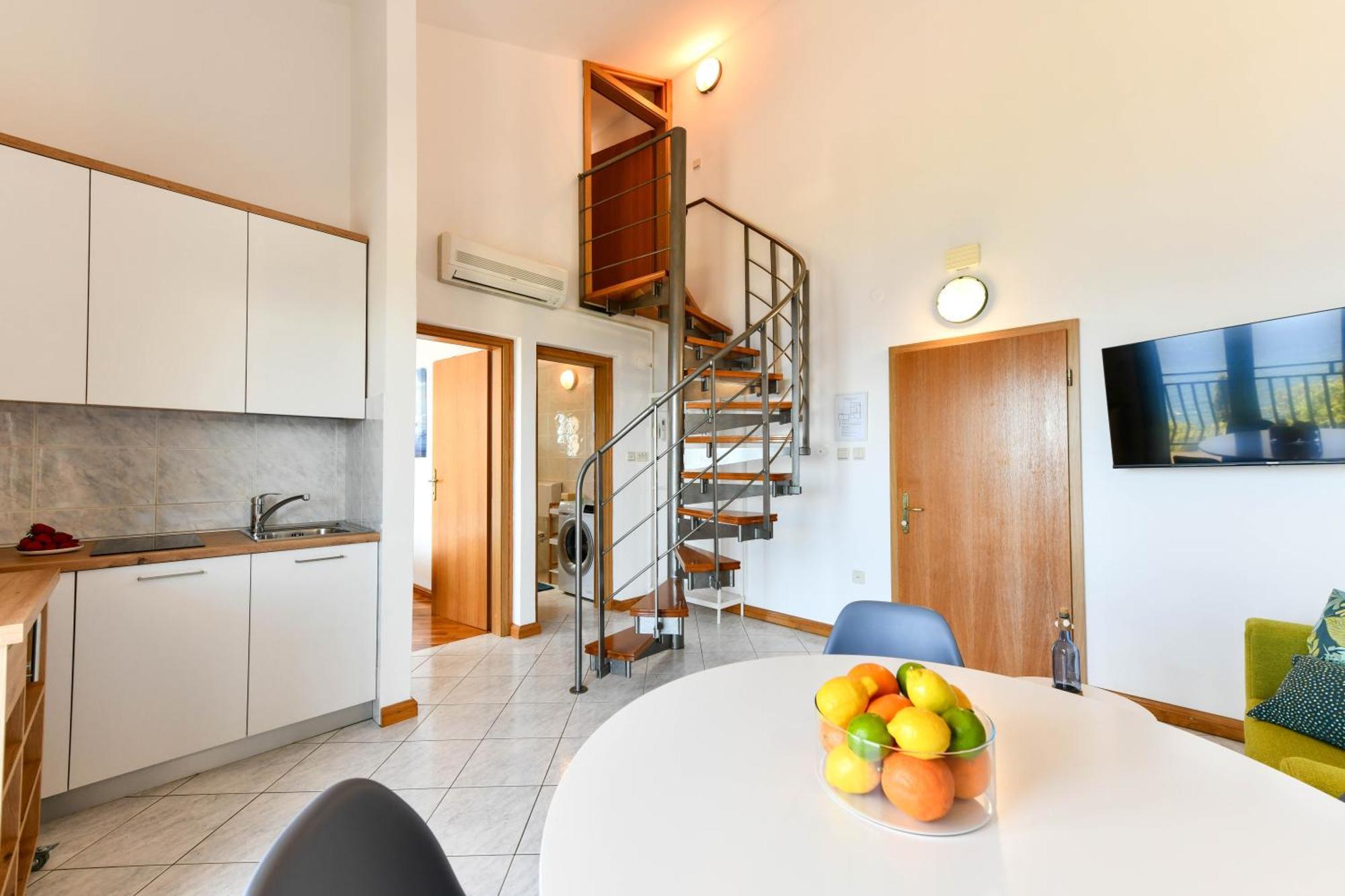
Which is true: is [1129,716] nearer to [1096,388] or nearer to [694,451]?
[1096,388]

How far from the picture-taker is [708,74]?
4.86 meters

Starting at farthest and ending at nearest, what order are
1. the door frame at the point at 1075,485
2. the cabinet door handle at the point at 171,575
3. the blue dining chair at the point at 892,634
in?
the door frame at the point at 1075,485 → the cabinet door handle at the point at 171,575 → the blue dining chair at the point at 892,634

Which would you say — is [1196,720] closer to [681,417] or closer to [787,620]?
[787,620]

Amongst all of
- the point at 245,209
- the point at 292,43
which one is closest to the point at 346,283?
the point at 245,209

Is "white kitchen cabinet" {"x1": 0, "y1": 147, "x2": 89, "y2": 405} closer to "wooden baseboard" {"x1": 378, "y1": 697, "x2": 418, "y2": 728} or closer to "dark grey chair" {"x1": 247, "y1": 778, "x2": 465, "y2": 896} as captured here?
"wooden baseboard" {"x1": 378, "y1": 697, "x2": 418, "y2": 728}

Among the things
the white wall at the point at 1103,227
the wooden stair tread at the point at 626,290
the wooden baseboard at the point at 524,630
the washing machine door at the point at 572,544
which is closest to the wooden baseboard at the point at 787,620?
the white wall at the point at 1103,227

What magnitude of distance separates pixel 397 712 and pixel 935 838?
8.82 feet

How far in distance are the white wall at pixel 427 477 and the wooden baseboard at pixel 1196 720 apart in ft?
15.4

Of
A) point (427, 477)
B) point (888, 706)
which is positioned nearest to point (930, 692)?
point (888, 706)

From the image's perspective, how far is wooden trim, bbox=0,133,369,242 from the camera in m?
1.98

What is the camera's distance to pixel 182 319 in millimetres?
2316

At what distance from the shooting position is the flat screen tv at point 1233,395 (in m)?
2.24

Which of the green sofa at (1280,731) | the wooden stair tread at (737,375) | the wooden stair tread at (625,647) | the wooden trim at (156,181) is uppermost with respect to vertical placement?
the wooden trim at (156,181)

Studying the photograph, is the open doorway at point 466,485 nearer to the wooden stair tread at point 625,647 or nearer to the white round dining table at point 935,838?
the wooden stair tread at point 625,647
